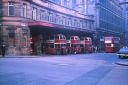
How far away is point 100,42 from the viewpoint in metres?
86.9

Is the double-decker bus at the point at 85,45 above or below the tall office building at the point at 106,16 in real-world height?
below

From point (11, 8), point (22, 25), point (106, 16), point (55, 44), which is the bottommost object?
point (55, 44)

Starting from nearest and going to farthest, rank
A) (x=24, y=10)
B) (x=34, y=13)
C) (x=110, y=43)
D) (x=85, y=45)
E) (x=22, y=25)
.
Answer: (x=22, y=25) < (x=24, y=10) < (x=34, y=13) < (x=85, y=45) < (x=110, y=43)

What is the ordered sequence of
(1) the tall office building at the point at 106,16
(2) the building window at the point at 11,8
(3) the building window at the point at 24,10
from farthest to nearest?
1. (1) the tall office building at the point at 106,16
2. (3) the building window at the point at 24,10
3. (2) the building window at the point at 11,8

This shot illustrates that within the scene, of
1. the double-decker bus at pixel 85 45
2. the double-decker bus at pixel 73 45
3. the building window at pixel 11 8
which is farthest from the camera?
the double-decker bus at pixel 85 45

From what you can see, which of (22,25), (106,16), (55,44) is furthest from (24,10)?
(106,16)

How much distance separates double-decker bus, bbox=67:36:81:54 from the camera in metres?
55.6

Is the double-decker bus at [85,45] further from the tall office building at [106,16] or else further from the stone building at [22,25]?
the tall office building at [106,16]

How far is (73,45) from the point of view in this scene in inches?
2243

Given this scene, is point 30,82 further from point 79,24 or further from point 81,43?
point 79,24

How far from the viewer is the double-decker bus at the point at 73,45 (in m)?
55.6

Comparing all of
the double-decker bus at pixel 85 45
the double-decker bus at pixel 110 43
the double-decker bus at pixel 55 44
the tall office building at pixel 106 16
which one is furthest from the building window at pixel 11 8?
the tall office building at pixel 106 16

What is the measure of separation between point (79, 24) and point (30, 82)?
206 feet

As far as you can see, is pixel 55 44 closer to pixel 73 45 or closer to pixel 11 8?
pixel 73 45
